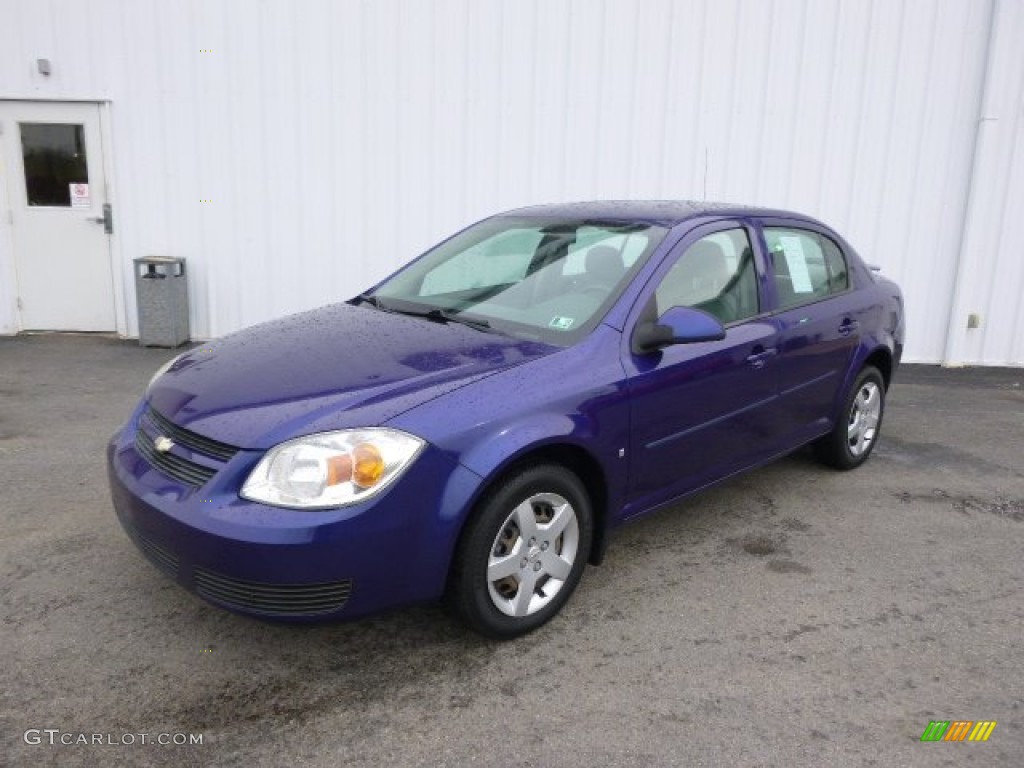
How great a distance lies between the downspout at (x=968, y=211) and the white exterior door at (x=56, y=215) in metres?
8.32

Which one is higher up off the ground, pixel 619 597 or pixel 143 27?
pixel 143 27

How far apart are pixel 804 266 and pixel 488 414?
247 cm

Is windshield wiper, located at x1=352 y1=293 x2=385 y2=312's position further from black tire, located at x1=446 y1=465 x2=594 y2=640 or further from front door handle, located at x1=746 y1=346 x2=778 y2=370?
front door handle, located at x1=746 y1=346 x2=778 y2=370

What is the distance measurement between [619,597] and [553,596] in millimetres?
399

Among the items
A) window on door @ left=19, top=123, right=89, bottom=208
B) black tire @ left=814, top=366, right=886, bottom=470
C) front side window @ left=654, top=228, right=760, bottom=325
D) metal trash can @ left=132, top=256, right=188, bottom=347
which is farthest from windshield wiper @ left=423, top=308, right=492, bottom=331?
window on door @ left=19, top=123, right=89, bottom=208

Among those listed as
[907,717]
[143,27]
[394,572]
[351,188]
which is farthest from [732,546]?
[143,27]

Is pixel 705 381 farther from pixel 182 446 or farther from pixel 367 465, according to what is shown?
pixel 182 446

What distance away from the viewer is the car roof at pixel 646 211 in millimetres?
3758

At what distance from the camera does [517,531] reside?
285cm

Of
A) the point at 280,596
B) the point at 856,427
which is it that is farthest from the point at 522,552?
the point at 856,427

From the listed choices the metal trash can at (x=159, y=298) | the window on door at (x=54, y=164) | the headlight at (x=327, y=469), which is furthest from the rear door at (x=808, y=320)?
the window on door at (x=54, y=164)

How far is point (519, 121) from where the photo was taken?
25.8 feet

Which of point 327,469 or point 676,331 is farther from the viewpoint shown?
point 676,331

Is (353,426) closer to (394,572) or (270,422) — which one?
(270,422)
